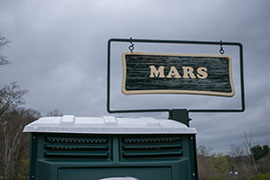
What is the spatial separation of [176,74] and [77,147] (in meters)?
1.91

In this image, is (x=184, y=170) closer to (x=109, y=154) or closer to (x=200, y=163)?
(x=109, y=154)

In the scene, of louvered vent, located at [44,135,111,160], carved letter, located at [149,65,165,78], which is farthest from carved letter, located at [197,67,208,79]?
louvered vent, located at [44,135,111,160]

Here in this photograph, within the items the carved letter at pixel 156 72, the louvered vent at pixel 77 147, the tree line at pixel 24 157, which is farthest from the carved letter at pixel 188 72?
the tree line at pixel 24 157

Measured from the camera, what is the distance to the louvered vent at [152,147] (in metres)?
2.65

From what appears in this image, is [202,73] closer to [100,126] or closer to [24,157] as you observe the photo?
[100,126]

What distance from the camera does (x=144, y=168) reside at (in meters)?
2.59

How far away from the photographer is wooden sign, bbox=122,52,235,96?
3988 millimetres

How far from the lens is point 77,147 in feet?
8.47

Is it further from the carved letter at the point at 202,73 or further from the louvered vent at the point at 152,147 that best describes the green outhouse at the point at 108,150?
the carved letter at the point at 202,73

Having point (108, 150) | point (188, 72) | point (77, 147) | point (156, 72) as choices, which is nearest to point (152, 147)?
point (108, 150)

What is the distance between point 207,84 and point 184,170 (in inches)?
65.9

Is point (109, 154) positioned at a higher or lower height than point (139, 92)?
lower

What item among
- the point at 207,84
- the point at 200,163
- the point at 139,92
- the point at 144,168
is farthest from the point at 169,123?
the point at 200,163

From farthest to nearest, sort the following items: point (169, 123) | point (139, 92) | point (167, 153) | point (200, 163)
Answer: point (200, 163), point (139, 92), point (169, 123), point (167, 153)
